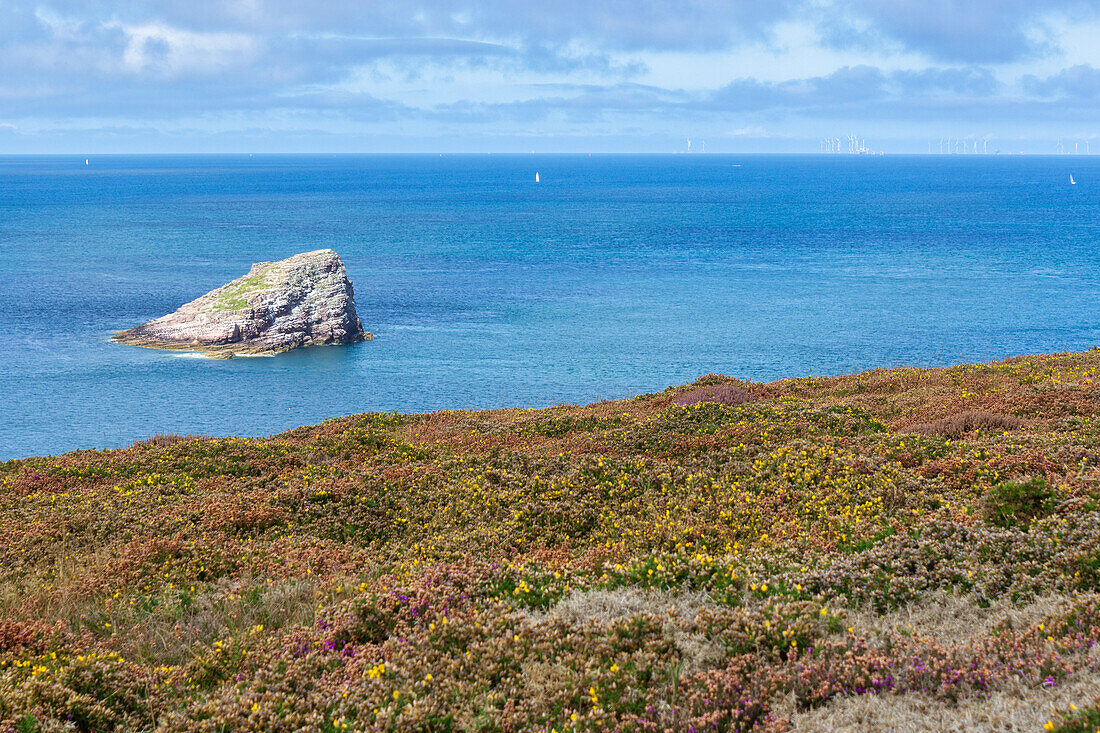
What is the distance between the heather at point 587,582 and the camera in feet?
26.8

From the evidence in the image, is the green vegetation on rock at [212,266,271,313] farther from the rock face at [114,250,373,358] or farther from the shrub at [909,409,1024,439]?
the shrub at [909,409,1024,439]

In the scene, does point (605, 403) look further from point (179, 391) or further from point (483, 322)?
point (483, 322)

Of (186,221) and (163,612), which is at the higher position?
(186,221)

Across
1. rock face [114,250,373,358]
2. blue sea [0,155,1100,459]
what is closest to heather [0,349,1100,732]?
blue sea [0,155,1100,459]

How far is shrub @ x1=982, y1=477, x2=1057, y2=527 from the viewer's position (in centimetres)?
1249

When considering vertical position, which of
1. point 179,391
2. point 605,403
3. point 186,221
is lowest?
point 179,391

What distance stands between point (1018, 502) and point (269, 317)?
78.4m

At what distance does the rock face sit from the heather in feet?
205

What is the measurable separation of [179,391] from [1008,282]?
337 ft

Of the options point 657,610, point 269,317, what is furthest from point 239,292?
point 657,610

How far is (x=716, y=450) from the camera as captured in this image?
1850 centimetres

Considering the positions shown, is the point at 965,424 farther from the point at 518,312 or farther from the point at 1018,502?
the point at 518,312

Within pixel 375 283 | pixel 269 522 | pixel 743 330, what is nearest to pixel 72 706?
pixel 269 522

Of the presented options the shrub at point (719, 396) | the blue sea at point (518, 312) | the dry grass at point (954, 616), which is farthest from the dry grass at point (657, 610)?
the blue sea at point (518, 312)
